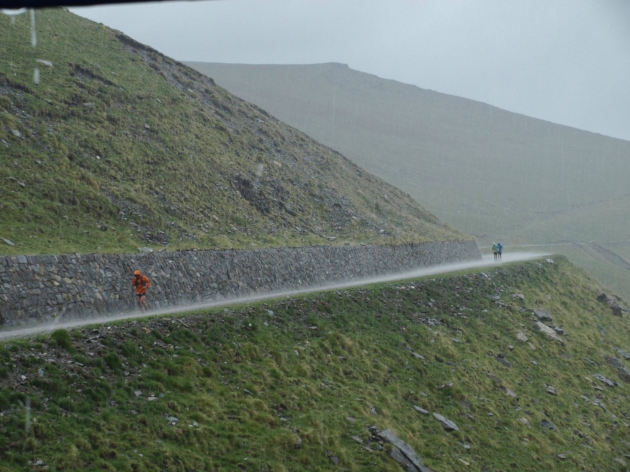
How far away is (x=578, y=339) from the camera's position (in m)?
34.5

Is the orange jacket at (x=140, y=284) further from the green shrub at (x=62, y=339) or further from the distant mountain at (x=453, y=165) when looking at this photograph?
the distant mountain at (x=453, y=165)

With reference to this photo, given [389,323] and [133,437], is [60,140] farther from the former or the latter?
[133,437]

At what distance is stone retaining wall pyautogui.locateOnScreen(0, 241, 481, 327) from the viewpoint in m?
16.9

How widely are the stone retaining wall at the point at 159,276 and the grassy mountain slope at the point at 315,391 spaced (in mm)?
3465

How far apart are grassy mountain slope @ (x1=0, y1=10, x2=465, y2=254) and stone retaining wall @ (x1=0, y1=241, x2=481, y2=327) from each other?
268 cm

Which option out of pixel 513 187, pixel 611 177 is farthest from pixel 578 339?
pixel 611 177

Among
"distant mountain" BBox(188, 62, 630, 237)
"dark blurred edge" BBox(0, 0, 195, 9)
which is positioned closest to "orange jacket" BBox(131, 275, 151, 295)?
"dark blurred edge" BBox(0, 0, 195, 9)

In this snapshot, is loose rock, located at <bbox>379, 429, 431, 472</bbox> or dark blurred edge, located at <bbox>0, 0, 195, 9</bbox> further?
loose rock, located at <bbox>379, 429, 431, 472</bbox>

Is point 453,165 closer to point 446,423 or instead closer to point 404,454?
point 446,423

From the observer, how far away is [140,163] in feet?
115

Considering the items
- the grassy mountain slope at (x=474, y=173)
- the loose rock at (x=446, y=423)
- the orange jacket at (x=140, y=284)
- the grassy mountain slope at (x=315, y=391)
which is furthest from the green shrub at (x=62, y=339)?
the grassy mountain slope at (x=474, y=173)

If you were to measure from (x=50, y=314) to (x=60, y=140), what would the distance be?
1659 cm

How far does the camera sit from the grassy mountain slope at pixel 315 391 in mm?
11461

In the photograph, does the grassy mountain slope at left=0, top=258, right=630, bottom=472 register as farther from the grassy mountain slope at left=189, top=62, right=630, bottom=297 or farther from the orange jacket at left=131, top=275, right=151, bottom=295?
the grassy mountain slope at left=189, top=62, right=630, bottom=297
